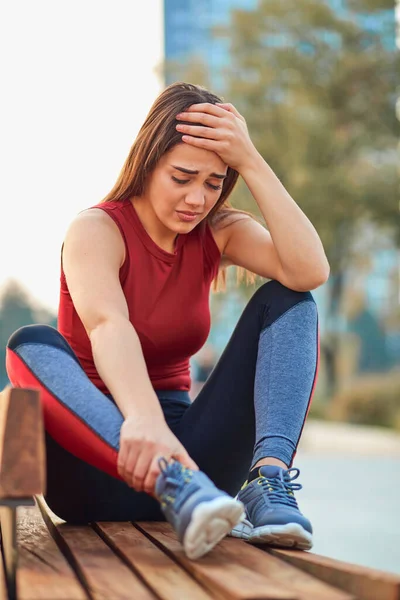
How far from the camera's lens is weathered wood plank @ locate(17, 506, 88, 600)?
166 cm

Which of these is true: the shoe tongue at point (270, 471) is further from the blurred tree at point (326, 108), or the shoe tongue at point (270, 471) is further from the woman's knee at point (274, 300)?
the blurred tree at point (326, 108)

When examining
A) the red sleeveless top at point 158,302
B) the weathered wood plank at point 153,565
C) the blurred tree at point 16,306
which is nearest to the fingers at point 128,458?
the weathered wood plank at point 153,565

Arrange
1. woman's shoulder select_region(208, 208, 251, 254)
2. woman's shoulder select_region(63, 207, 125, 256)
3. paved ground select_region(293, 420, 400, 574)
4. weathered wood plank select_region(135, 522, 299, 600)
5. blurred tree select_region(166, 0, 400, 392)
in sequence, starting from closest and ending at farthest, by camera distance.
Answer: weathered wood plank select_region(135, 522, 299, 600), woman's shoulder select_region(63, 207, 125, 256), woman's shoulder select_region(208, 208, 251, 254), paved ground select_region(293, 420, 400, 574), blurred tree select_region(166, 0, 400, 392)

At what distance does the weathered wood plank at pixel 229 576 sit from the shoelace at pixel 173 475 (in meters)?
0.12

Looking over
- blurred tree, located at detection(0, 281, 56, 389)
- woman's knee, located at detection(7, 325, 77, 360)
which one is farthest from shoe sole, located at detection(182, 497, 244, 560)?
blurred tree, located at detection(0, 281, 56, 389)

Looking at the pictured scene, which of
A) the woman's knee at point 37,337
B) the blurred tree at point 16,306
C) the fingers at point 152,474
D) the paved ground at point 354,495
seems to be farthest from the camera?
the blurred tree at point 16,306

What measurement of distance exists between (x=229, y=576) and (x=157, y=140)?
3.90 ft

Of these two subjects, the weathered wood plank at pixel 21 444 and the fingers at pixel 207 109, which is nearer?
the weathered wood plank at pixel 21 444

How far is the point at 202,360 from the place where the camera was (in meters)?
14.3

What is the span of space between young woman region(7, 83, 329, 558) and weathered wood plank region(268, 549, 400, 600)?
16 centimetres

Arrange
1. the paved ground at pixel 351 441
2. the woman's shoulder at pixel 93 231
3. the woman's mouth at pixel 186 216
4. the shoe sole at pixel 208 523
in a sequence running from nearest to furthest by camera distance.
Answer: the shoe sole at pixel 208 523 → the woman's shoulder at pixel 93 231 → the woman's mouth at pixel 186 216 → the paved ground at pixel 351 441

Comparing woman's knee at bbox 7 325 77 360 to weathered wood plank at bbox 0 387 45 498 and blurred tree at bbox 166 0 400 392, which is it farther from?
blurred tree at bbox 166 0 400 392

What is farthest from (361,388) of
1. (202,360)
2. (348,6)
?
(348,6)

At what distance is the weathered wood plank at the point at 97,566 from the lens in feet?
5.57
